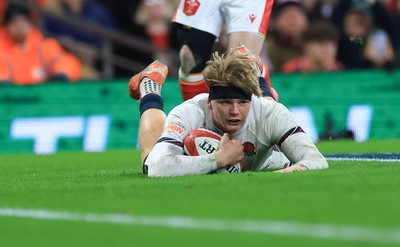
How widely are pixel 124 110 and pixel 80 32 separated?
144 inches

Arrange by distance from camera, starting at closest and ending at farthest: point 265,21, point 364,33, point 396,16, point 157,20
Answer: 1. point 265,21
2. point 364,33
3. point 396,16
4. point 157,20

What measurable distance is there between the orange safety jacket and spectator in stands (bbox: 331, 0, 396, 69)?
4.44m

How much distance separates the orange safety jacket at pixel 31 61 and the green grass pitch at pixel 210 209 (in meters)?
8.20

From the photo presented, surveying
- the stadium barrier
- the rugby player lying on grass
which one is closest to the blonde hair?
the rugby player lying on grass

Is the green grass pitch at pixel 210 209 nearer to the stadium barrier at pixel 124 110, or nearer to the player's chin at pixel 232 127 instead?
the player's chin at pixel 232 127

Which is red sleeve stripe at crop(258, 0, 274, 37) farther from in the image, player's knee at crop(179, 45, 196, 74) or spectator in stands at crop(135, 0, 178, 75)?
spectator in stands at crop(135, 0, 178, 75)

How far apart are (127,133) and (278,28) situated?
10.3ft

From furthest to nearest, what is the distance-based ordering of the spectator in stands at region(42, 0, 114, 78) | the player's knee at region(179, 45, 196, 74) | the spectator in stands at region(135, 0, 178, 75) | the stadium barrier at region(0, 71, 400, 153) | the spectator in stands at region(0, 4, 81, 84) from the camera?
the spectator in stands at region(135, 0, 178, 75) → the spectator in stands at region(42, 0, 114, 78) → the spectator in stands at region(0, 4, 81, 84) → the stadium barrier at region(0, 71, 400, 153) → the player's knee at region(179, 45, 196, 74)

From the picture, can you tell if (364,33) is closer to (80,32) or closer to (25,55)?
(80,32)

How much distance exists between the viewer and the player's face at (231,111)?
8211 mm

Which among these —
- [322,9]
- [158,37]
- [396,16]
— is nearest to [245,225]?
[322,9]

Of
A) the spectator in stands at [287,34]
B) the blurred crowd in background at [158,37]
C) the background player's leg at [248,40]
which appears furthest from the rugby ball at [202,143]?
the spectator in stands at [287,34]

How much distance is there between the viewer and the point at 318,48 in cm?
A: 1680

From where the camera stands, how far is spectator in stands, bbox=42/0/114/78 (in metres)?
18.9
